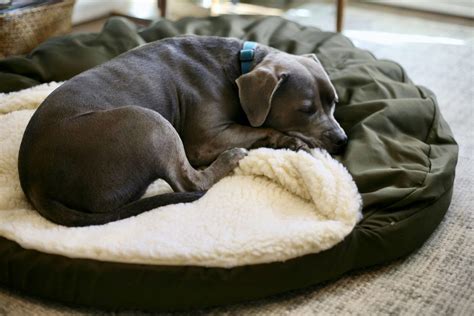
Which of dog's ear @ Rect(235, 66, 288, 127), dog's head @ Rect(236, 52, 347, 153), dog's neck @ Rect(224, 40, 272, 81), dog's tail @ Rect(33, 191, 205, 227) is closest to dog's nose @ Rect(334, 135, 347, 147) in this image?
dog's head @ Rect(236, 52, 347, 153)

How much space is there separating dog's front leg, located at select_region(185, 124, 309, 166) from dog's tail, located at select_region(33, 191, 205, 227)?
45 cm

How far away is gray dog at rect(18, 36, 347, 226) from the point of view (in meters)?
2.19

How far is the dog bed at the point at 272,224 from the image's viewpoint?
2006 mm

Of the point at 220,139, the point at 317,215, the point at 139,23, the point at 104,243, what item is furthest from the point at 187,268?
the point at 139,23

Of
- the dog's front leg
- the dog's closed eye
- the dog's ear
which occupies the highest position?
the dog's ear

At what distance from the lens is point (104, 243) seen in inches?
80.3

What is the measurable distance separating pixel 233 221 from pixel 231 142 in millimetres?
600

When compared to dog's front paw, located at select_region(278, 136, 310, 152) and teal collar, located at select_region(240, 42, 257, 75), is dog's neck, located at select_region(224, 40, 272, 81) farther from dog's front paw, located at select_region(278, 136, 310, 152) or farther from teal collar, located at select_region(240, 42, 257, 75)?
dog's front paw, located at select_region(278, 136, 310, 152)

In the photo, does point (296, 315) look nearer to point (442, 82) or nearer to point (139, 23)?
point (442, 82)

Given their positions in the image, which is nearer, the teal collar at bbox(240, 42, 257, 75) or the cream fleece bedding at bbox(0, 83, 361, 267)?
the cream fleece bedding at bbox(0, 83, 361, 267)

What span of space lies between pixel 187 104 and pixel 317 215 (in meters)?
0.82

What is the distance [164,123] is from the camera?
236cm

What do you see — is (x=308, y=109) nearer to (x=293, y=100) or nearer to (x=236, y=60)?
(x=293, y=100)

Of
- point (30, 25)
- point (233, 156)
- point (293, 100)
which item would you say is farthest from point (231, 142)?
point (30, 25)
